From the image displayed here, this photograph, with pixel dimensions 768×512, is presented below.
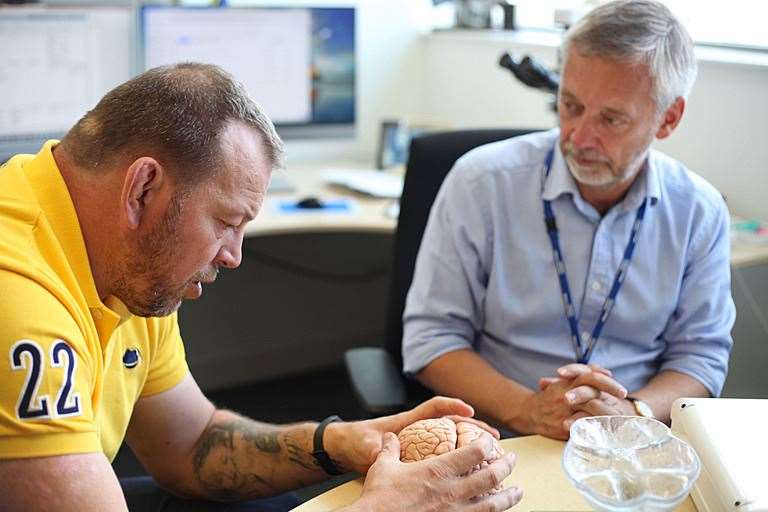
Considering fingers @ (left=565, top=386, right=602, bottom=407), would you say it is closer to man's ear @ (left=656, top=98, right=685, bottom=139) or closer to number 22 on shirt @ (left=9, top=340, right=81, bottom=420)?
man's ear @ (left=656, top=98, right=685, bottom=139)

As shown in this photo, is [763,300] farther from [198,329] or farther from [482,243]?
[198,329]

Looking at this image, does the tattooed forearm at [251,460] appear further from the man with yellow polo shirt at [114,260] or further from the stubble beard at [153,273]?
the stubble beard at [153,273]

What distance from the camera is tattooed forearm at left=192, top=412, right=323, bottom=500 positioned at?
62.1 inches

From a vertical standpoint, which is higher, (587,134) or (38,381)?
(587,134)

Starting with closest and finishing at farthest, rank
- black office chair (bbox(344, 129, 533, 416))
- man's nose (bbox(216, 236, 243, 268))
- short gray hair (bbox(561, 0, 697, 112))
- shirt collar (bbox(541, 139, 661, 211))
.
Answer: man's nose (bbox(216, 236, 243, 268)) < short gray hair (bbox(561, 0, 697, 112)) < shirt collar (bbox(541, 139, 661, 211)) < black office chair (bbox(344, 129, 533, 416))

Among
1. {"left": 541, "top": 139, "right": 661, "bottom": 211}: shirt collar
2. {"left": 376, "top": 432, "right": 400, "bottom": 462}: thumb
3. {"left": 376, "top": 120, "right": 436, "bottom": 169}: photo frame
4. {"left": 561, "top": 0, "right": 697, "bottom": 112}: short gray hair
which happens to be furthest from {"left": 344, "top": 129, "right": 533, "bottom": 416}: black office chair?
{"left": 376, "top": 120, "right": 436, "bottom": 169}: photo frame

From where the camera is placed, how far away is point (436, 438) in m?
1.32

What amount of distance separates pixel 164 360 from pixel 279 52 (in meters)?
1.71

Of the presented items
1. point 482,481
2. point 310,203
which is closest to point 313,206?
point 310,203

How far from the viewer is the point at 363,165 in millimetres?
3492

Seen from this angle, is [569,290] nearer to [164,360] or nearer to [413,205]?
[413,205]

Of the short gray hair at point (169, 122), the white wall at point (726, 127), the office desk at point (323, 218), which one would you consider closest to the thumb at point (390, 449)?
the short gray hair at point (169, 122)

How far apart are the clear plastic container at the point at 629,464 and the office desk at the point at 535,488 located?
9cm

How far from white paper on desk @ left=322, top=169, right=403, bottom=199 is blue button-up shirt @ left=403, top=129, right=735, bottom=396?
998 millimetres
